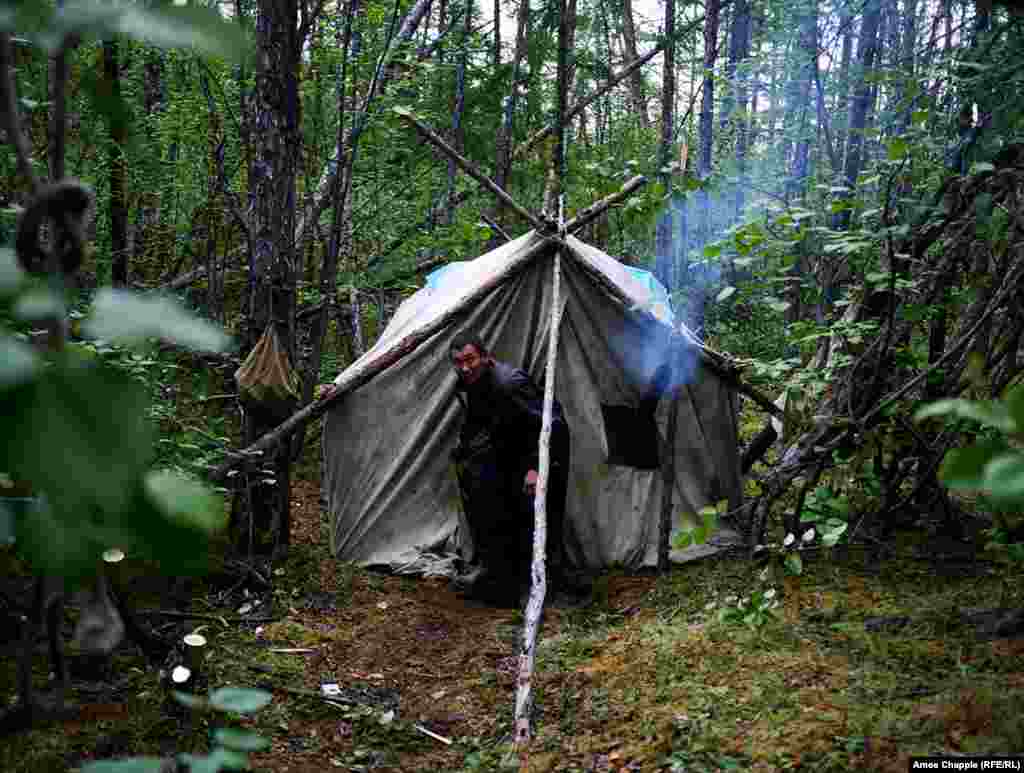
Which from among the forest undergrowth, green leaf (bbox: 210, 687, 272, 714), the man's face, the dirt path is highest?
the man's face

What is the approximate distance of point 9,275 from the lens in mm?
782

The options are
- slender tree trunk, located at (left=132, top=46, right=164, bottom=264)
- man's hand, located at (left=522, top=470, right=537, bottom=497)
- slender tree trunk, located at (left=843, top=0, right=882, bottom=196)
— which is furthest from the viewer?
slender tree trunk, located at (left=843, top=0, right=882, bottom=196)

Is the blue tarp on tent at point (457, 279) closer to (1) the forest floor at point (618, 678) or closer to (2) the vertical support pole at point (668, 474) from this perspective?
(2) the vertical support pole at point (668, 474)

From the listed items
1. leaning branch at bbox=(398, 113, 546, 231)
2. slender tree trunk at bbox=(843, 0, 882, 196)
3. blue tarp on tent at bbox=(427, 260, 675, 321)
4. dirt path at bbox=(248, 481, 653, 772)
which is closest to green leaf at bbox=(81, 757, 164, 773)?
dirt path at bbox=(248, 481, 653, 772)

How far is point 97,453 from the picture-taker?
0.66m

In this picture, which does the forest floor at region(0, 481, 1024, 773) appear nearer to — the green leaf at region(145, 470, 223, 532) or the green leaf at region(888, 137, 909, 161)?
the green leaf at region(888, 137, 909, 161)

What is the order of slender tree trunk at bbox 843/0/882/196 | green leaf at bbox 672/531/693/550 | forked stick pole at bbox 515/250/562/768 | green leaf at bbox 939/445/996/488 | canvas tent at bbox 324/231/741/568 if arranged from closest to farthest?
green leaf at bbox 939/445/996/488
green leaf at bbox 672/531/693/550
forked stick pole at bbox 515/250/562/768
canvas tent at bbox 324/231/741/568
slender tree trunk at bbox 843/0/882/196

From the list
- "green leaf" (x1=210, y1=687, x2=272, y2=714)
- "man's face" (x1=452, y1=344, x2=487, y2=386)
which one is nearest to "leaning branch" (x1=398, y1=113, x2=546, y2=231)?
"man's face" (x1=452, y1=344, x2=487, y2=386)

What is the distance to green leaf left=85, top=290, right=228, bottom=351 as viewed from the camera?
2.41ft

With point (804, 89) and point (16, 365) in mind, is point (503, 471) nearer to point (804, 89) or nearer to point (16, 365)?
point (16, 365)

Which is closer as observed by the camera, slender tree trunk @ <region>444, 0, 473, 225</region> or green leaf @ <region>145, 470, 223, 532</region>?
green leaf @ <region>145, 470, 223, 532</region>

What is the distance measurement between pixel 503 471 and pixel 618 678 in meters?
1.86

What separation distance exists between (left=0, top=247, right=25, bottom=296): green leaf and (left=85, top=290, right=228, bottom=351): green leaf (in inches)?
3.1

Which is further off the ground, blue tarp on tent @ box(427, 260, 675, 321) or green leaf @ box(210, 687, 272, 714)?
blue tarp on tent @ box(427, 260, 675, 321)
